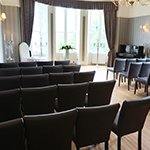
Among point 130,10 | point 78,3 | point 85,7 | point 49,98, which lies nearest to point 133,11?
point 130,10

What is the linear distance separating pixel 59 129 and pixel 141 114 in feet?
3.58

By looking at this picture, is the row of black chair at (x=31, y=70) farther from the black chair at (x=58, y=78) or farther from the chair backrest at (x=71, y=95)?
the chair backrest at (x=71, y=95)

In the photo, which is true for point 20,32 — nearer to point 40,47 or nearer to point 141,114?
point 40,47

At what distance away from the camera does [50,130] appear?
69.1 inches

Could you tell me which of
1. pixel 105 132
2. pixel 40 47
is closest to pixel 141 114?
pixel 105 132

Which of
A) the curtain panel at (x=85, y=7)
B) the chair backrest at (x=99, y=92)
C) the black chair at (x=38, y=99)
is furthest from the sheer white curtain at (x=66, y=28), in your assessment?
the black chair at (x=38, y=99)

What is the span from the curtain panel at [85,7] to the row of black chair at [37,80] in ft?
17.6

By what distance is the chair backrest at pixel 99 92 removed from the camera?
2.94 meters

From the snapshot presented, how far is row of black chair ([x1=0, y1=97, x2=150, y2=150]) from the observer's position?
1.63 m

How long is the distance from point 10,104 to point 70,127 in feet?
3.08

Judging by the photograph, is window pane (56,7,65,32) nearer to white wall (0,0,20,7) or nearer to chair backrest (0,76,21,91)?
white wall (0,0,20,7)

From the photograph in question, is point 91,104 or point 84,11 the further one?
point 84,11

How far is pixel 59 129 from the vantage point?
1.80m

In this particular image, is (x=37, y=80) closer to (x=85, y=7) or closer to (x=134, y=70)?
(x=134, y=70)
